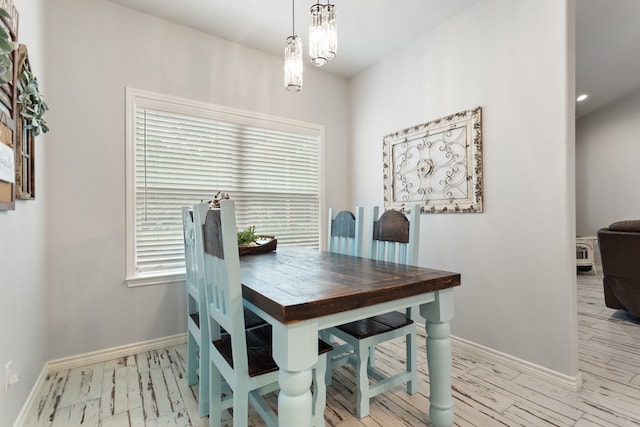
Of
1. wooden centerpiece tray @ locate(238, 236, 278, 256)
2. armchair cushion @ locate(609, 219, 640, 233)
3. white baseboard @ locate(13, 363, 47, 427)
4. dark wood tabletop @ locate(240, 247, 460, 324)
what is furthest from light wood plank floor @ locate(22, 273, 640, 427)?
armchair cushion @ locate(609, 219, 640, 233)

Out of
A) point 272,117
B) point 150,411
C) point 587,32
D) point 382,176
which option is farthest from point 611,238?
point 150,411

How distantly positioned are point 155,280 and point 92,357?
659mm

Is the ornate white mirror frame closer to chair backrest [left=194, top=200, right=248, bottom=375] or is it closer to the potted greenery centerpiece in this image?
the potted greenery centerpiece

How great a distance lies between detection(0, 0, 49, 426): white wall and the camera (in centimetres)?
137

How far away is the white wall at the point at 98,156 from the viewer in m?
2.15

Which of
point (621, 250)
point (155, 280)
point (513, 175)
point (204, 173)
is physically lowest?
point (155, 280)

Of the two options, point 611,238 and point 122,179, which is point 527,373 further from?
point 122,179

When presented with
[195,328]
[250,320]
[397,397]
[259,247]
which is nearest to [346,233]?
[259,247]

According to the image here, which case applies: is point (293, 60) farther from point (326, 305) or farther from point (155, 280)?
point (155, 280)

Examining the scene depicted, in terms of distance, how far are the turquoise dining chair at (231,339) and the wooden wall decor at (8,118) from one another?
773 mm

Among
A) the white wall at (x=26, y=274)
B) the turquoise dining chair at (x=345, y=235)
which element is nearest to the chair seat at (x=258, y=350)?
the turquoise dining chair at (x=345, y=235)

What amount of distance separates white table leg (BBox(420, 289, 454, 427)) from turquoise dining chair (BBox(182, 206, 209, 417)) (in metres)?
1.12

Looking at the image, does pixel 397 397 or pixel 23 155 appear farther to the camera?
pixel 397 397

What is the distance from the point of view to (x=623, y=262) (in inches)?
113
